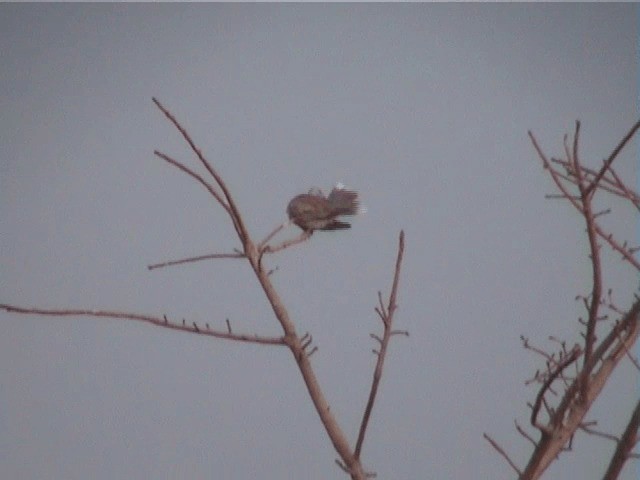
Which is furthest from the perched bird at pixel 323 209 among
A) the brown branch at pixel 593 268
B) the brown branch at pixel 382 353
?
the brown branch at pixel 593 268

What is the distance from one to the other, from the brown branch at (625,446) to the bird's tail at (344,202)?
1.22ft

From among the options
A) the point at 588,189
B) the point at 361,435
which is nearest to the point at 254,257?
the point at 361,435

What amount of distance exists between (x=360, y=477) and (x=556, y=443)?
0.49 ft

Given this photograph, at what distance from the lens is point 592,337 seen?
0.46 meters

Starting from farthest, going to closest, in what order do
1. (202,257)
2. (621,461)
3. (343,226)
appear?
(343,226)
(202,257)
(621,461)

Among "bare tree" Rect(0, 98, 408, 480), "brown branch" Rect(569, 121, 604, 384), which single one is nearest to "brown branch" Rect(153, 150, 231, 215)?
"bare tree" Rect(0, 98, 408, 480)

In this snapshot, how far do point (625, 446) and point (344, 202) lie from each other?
39 centimetres

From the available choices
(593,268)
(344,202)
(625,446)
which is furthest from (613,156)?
(344,202)

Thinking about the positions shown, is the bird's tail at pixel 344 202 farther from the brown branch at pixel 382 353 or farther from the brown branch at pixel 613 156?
the brown branch at pixel 613 156

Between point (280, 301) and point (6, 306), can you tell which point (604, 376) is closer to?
point (280, 301)

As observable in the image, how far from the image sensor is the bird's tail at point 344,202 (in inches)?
28.5

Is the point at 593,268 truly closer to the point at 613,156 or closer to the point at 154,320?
the point at 613,156

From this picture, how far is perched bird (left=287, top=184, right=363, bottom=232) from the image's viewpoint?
2.32ft

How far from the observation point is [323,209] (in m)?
0.72
